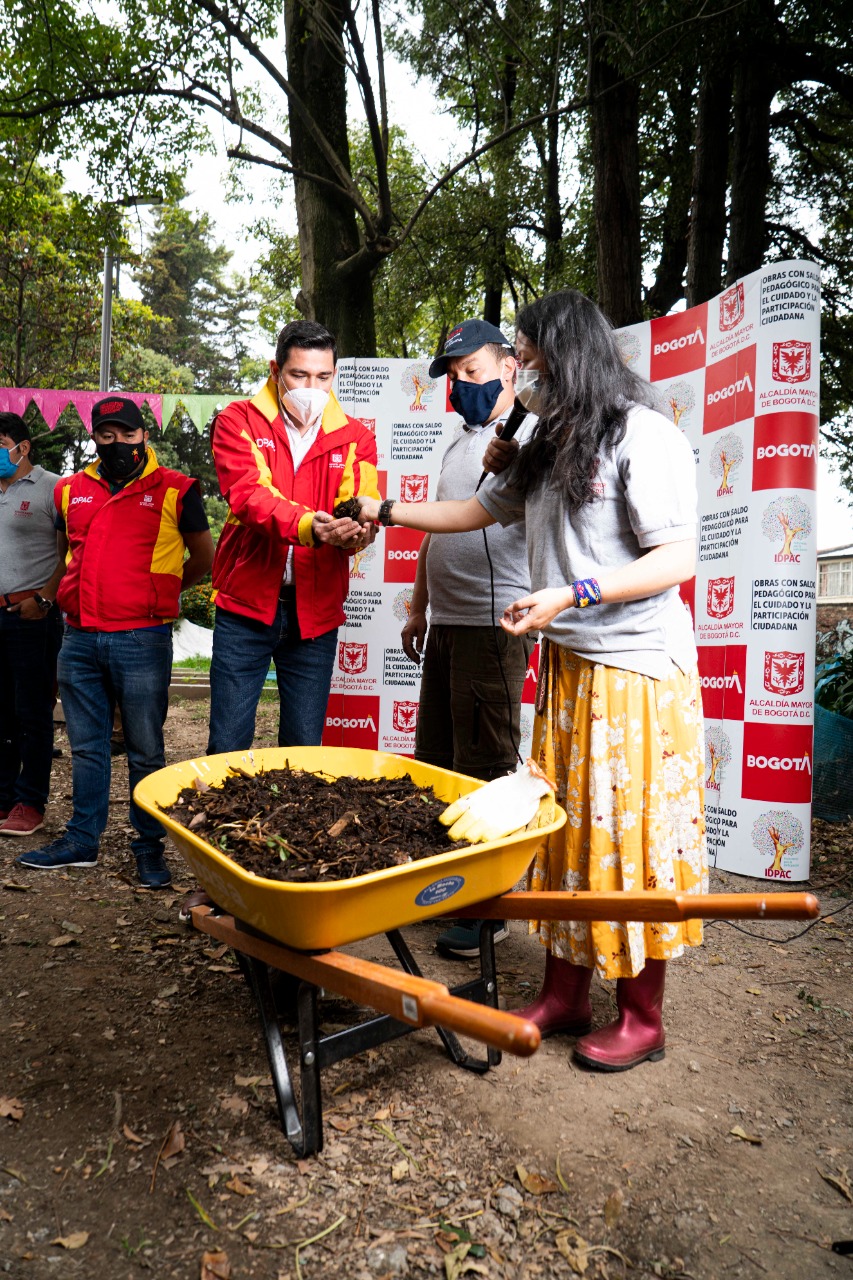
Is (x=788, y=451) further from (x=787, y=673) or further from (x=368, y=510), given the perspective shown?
(x=368, y=510)

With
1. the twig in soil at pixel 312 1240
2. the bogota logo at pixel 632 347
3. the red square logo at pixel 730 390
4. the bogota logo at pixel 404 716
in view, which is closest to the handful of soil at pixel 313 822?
the twig in soil at pixel 312 1240

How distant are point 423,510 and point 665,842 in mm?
1240

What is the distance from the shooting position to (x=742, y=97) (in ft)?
26.2

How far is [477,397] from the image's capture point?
3.21m

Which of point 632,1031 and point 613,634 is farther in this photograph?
point 632,1031

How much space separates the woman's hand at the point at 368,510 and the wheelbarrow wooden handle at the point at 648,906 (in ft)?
4.60

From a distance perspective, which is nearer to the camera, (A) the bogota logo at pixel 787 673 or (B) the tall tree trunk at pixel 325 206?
(A) the bogota logo at pixel 787 673

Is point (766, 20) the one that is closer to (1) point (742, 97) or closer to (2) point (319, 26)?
(1) point (742, 97)

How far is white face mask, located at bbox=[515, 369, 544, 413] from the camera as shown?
2.38 meters

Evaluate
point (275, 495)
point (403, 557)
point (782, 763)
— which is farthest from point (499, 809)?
point (403, 557)

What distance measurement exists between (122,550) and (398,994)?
2831 mm

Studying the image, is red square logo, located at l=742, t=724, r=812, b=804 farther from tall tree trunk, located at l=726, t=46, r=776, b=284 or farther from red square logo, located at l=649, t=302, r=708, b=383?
tall tree trunk, located at l=726, t=46, r=776, b=284

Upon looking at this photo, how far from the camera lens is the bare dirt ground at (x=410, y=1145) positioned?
186 centimetres

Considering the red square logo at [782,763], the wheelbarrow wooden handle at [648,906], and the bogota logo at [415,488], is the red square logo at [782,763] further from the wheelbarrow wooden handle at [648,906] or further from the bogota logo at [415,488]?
the wheelbarrow wooden handle at [648,906]
